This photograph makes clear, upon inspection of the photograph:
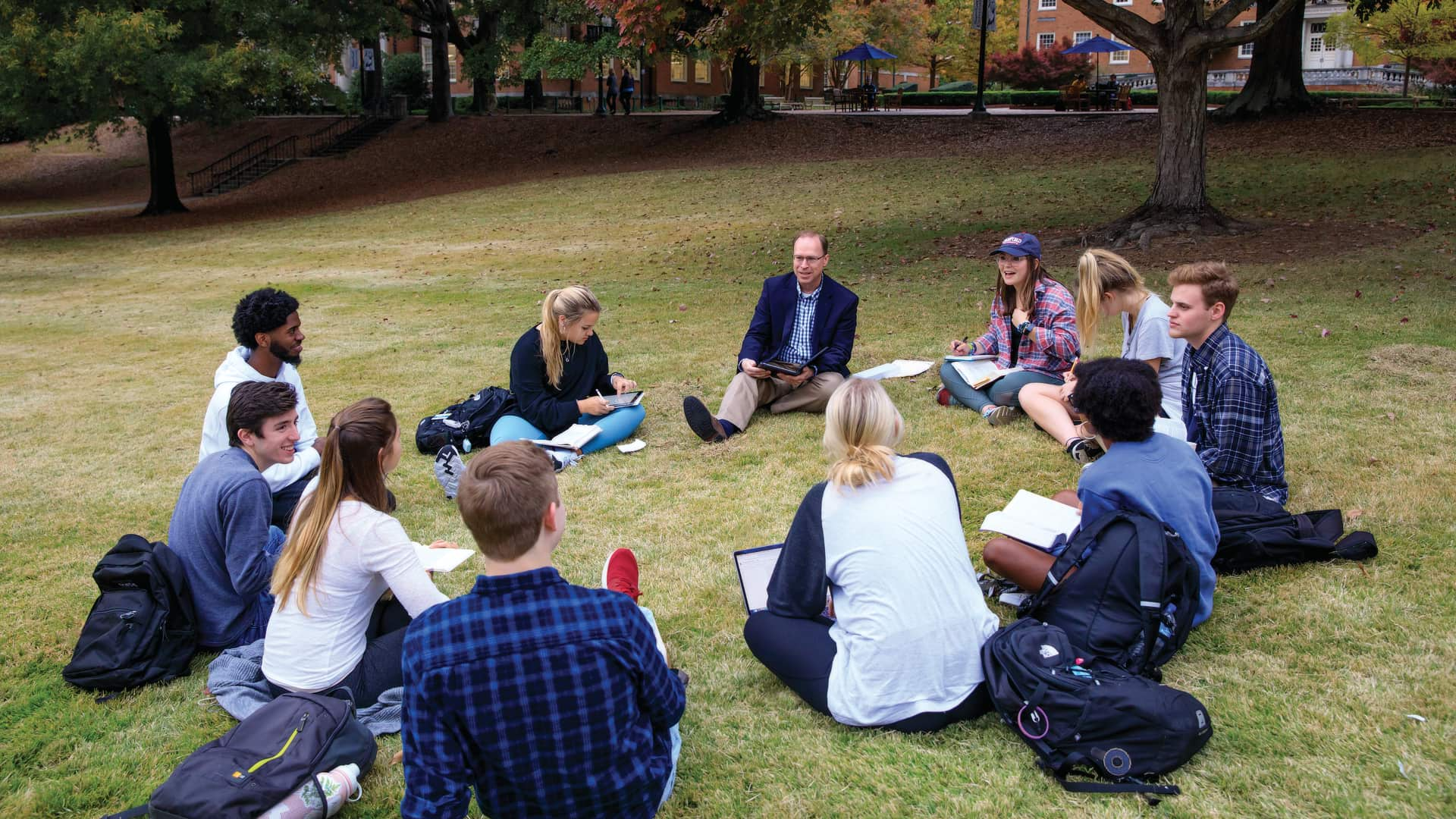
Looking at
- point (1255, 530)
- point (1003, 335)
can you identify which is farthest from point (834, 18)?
point (1255, 530)

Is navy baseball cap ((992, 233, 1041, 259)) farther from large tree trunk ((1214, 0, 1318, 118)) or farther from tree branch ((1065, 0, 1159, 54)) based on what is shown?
large tree trunk ((1214, 0, 1318, 118))

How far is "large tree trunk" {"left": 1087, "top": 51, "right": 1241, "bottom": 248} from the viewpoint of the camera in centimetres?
1350

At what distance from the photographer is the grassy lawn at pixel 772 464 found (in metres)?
3.51

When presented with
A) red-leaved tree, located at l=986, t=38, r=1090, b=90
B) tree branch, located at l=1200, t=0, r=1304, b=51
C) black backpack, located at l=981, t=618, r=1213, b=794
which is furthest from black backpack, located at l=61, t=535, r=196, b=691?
red-leaved tree, located at l=986, t=38, r=1090, b=90

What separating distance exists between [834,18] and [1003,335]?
40.6m

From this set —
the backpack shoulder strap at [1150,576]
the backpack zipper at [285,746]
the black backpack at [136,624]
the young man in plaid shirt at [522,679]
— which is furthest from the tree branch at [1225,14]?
the backpack zipper at [285,746]

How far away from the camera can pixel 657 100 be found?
153 ft

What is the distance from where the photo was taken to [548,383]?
7133 mm

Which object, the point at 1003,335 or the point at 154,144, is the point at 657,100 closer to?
the point at 154,144

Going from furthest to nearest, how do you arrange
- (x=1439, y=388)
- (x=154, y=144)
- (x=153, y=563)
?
(x=154, y=144) → (x=1439, y=388) → (x=153, y=563)

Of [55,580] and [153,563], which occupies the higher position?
[153,563]

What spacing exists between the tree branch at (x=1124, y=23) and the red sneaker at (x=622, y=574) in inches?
461

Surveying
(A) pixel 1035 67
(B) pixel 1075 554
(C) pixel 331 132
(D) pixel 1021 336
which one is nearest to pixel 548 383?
(D) pixel 1021 336

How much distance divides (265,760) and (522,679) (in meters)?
1.14
